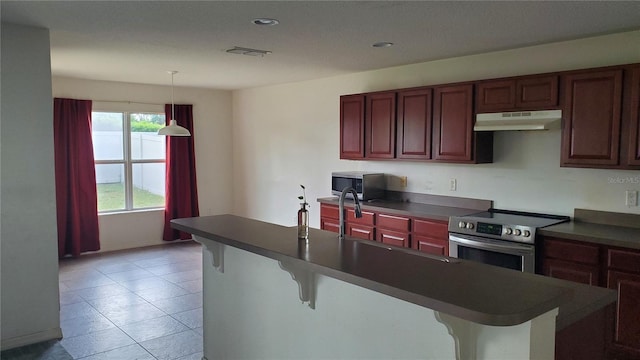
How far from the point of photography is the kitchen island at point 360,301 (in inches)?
62.7

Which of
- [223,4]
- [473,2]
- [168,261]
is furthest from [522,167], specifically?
[168,261]

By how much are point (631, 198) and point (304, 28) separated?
2827 mm

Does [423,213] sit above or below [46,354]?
above

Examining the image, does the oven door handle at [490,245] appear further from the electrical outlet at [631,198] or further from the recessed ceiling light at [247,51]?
the recessed ceiling light at [247,51]

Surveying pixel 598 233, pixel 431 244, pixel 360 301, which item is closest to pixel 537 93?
pixel 598 233

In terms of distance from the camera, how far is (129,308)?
459 centimetres

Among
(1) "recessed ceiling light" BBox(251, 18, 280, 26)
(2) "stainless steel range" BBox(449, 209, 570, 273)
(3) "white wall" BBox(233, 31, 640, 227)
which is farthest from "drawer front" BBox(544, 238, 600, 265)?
(1) "recessed ceiling light" BBox(251, 18, 280, 26)

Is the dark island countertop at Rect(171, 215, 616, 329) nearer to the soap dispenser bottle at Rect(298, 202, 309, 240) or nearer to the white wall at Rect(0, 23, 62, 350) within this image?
the soap dispenser bottle at Rect(298, 202, 309, 240)

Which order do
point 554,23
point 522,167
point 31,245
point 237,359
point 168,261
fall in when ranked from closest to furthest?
point 237,359 → point 554,23 → point 31,245 → point 522,167 → point 168,261

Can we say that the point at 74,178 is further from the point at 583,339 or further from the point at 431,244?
the point at 583,339

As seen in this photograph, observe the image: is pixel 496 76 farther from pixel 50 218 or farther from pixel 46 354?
pixel 46 354

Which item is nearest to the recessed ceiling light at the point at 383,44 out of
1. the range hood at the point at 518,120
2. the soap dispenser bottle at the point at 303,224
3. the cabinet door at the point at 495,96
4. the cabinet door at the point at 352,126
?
the cabinet door at the point at 495,96

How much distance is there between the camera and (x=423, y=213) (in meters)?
4.49

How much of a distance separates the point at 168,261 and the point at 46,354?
114 inches
